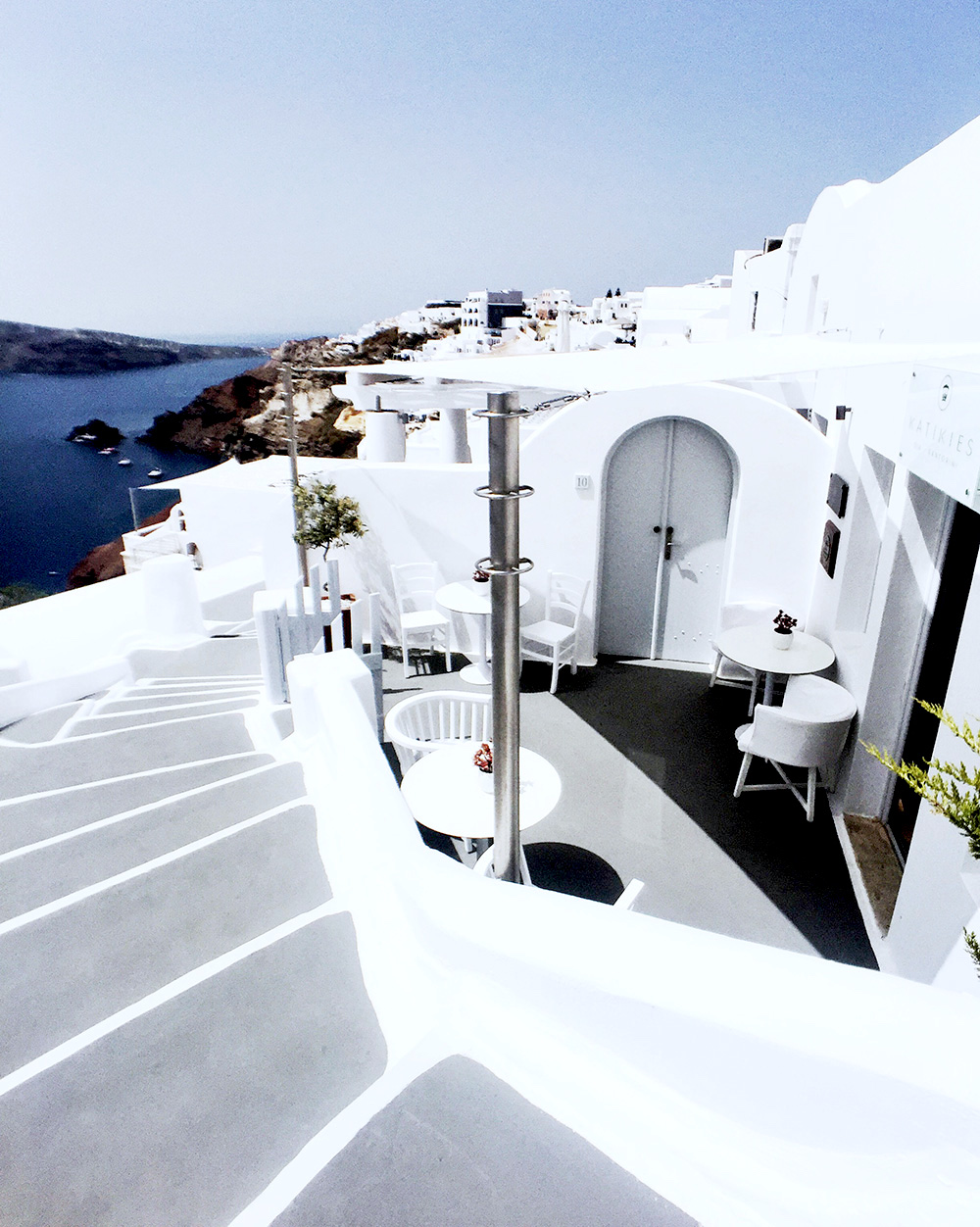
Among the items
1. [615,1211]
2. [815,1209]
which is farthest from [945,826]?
[615,1211]

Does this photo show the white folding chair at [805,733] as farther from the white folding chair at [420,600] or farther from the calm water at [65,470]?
the calm water at [65,470]

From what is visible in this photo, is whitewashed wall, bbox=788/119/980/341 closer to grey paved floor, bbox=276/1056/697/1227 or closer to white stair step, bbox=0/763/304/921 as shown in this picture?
grey paved floor, bbox=276/1056/697/1227

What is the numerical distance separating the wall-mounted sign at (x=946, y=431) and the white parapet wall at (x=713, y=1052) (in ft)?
5.96

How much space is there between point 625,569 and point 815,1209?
20.6 feet

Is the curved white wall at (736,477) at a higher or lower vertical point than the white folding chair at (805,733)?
higher

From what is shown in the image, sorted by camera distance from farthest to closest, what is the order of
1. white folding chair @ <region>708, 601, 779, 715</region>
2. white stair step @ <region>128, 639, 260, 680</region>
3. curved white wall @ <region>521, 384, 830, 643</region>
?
white folding chair @ <region>708, 601, 779, 715</region> → curved white wall @ <region>521, 384, 830, 643</region> → white stair step @ <region>128, 639, 260, 680</region>

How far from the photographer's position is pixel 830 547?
562 centimetres

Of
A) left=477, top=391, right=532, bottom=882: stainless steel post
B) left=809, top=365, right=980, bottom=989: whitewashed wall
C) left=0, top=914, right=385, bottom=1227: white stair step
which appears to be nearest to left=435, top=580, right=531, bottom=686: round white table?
left=809, top=365, right=980, bottom=989: whitewashed wall

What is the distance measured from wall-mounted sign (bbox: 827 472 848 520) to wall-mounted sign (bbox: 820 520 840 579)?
5.3 inches

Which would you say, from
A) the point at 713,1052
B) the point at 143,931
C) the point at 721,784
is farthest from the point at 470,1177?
the point at 721,784

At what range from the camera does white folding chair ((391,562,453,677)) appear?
286 inches

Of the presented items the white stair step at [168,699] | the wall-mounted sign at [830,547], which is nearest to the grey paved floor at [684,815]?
the wall-mounted sign at [830,547]

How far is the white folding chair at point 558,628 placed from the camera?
22.1 ft

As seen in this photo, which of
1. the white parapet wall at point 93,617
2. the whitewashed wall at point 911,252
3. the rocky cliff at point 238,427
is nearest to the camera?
the whitewashed wall at point 911,252
